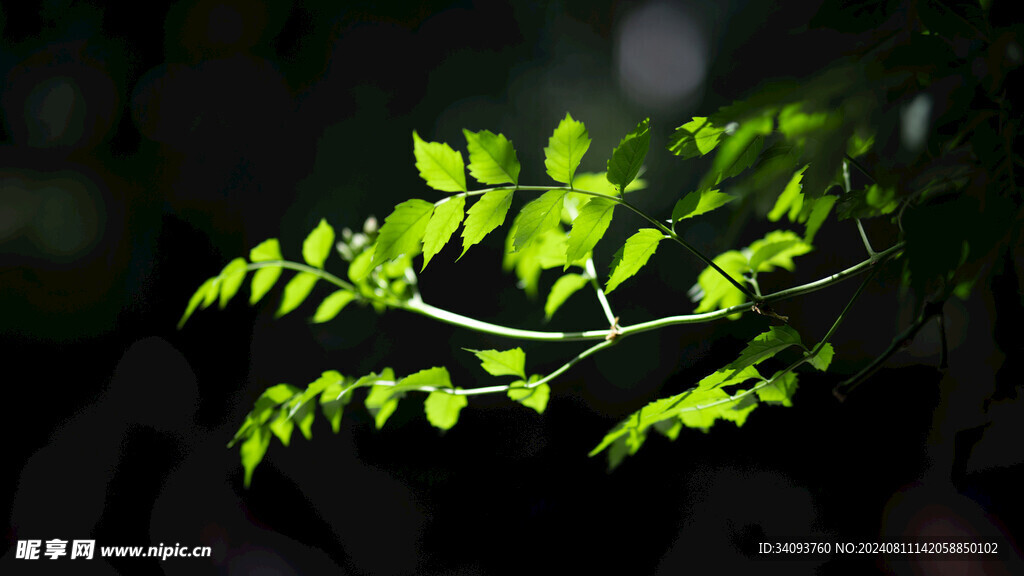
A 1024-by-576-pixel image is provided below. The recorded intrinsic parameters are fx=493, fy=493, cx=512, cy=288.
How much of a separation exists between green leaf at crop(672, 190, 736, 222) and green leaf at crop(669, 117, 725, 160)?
30mm

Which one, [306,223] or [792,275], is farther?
[306,223]

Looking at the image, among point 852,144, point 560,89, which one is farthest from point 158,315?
point 852,144

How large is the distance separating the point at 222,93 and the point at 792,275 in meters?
1.19

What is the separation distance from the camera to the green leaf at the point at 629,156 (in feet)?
1.03

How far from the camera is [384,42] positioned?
1.03 metres

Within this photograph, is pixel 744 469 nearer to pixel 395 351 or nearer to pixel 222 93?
pixel 395 351

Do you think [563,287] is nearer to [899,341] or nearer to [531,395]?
[531,395]

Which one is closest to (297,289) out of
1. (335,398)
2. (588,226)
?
(335,398)

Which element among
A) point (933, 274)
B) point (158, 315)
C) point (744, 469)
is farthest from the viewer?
point (158, 315)

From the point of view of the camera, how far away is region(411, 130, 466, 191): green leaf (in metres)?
0.37

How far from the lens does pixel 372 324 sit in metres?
0.96

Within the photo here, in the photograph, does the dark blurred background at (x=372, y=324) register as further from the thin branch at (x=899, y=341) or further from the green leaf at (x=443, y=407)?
the thin branch at (x=899, y=341)

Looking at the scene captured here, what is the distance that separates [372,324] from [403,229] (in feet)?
2.17

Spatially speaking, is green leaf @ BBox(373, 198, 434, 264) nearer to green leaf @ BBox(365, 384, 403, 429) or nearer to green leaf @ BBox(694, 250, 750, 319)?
green leaf @ BBox(365, 384, 403, 429)
